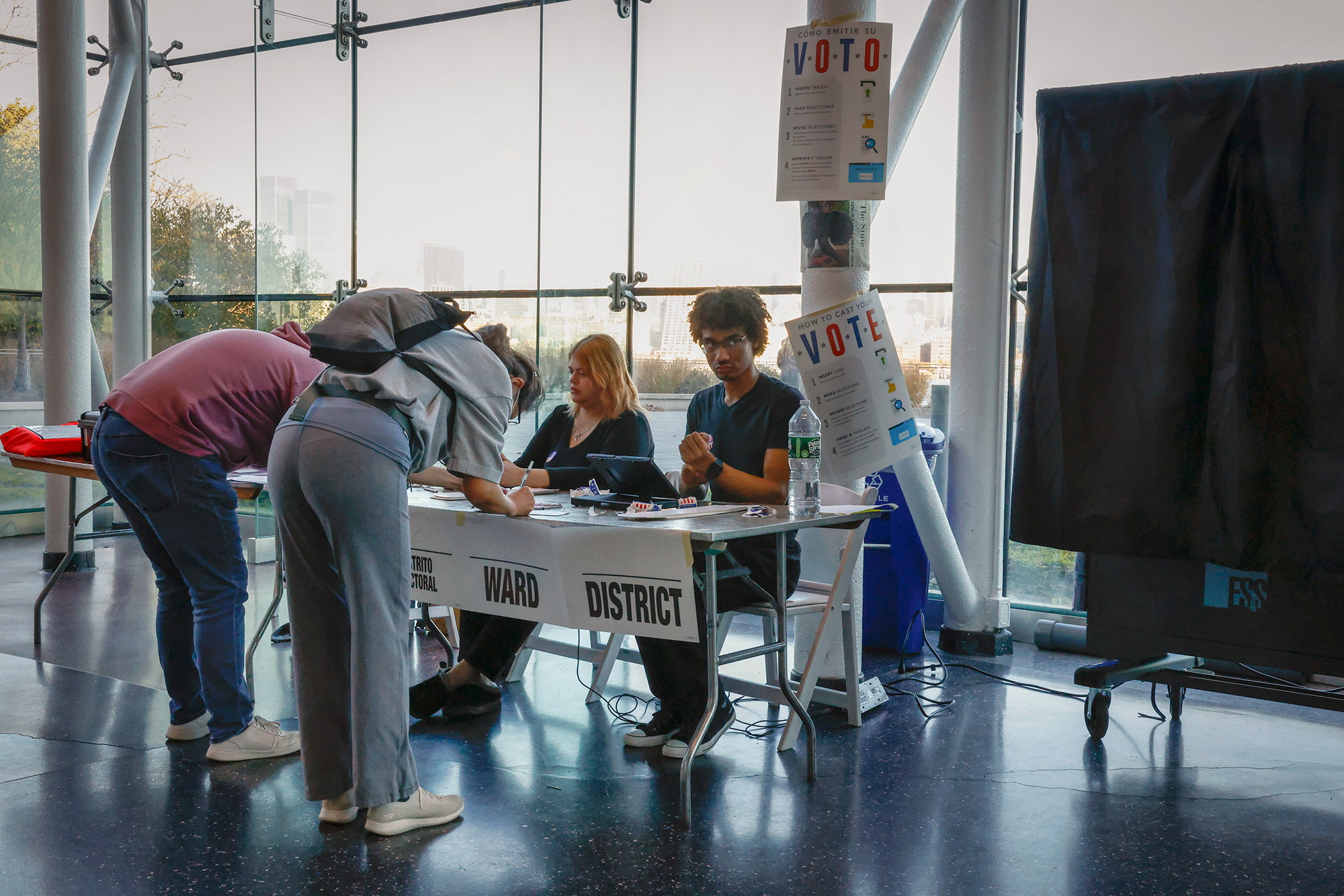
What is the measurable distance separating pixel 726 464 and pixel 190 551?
1.59m

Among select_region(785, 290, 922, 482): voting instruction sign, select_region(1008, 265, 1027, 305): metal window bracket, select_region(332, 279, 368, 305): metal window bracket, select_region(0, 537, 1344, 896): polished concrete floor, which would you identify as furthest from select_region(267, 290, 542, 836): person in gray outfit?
select_region(332, 279, 368, 305): metal window bracket

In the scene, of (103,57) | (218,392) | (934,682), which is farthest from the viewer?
(103,57)

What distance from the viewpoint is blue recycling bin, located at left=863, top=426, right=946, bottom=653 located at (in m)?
4.30

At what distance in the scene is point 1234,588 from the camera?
2744mm

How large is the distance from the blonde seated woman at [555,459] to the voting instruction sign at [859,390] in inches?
24.9

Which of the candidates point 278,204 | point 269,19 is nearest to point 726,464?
point 278,204

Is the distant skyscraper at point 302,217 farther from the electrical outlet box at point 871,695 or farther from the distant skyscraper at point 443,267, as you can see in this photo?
the electrical outlet box at point 871,695

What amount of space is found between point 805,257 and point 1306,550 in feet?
5.80

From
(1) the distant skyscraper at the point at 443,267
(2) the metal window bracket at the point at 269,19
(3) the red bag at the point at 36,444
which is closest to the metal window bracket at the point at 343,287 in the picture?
(1) the distant skyscraper at the point at 443,267

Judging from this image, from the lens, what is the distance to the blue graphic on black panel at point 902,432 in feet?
11.6

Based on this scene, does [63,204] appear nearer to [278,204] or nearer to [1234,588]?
[278,204]

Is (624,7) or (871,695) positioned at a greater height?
(624,7)

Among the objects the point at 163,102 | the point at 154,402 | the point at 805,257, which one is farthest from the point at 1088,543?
the point at 163,102

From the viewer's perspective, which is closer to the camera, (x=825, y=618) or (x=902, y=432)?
(x=825, y=618)
